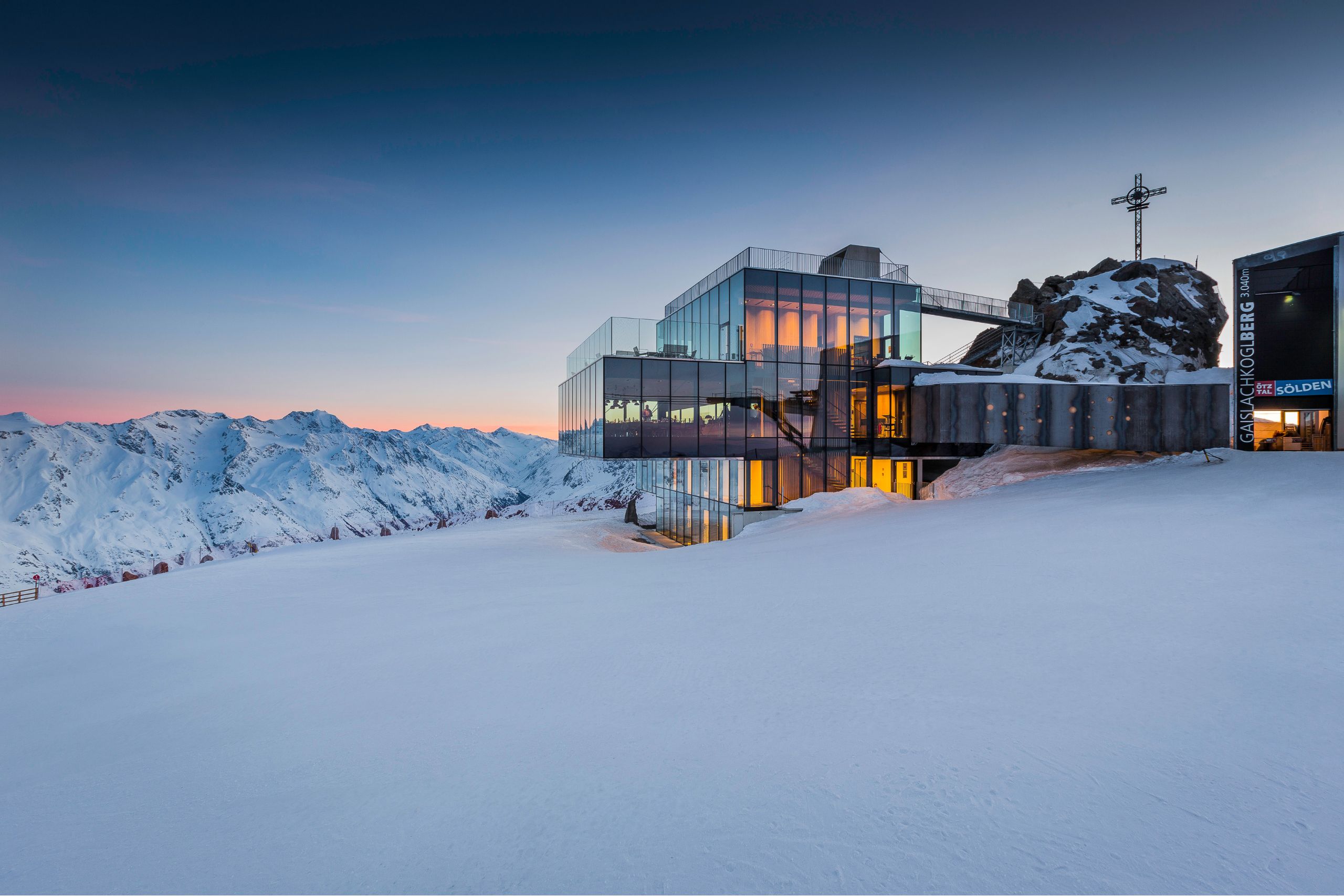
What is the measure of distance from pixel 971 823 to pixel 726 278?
24.1 metres

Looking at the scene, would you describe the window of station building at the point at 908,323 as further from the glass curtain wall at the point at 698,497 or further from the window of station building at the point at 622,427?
the window of station building at the point at 622,427

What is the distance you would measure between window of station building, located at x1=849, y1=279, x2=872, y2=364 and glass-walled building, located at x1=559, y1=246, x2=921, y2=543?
57 millimetres

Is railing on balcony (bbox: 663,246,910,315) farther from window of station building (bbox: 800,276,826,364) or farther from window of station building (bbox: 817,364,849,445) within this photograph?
window of station building (bbox: 817,364,849,445)

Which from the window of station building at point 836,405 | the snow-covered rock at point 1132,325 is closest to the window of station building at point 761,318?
the window of station building at point 836,405

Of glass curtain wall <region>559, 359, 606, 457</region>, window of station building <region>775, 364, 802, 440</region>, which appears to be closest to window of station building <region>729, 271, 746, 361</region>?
window of station building <region>775, 364, 802, 440</region>

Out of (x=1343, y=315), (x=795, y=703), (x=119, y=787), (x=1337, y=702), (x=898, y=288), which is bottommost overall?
(x=119, y=787)

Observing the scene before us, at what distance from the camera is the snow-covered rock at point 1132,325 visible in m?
43.3

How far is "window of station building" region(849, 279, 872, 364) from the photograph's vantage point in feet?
85.1

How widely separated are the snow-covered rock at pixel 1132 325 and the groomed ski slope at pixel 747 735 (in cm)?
4008

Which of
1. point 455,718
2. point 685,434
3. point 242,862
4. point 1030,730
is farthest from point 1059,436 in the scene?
point 242,862

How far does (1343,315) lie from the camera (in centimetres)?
1852

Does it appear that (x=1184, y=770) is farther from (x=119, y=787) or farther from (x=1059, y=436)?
(x=1059, y=436)

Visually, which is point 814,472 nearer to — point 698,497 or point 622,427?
point 698,497

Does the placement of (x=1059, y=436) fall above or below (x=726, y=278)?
below
